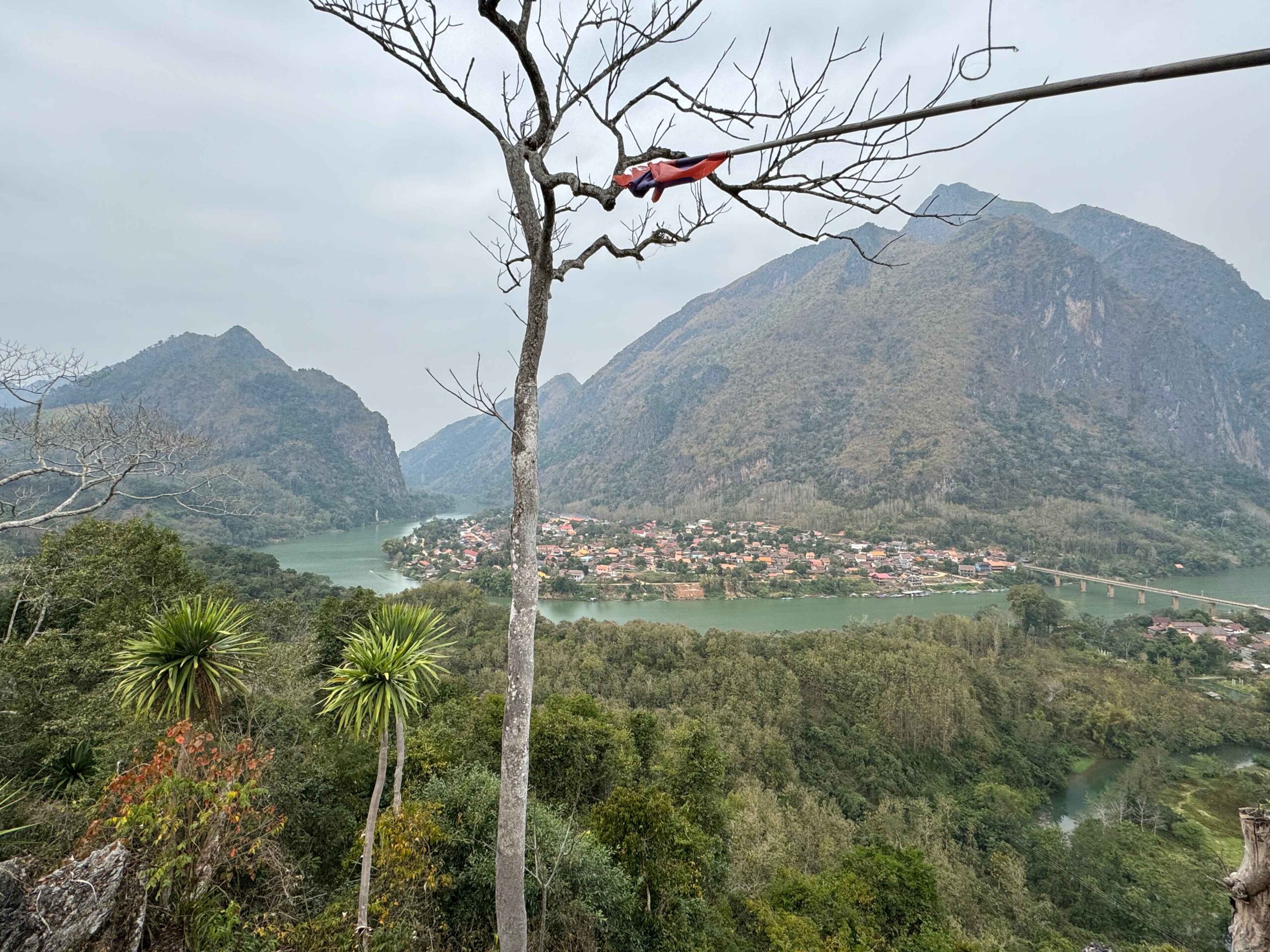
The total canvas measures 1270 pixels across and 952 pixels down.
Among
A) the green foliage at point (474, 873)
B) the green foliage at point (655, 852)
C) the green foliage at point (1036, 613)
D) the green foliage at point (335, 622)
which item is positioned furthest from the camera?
the green foliage at point (1036, 613)

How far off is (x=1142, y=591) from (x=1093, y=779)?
86.2 feet

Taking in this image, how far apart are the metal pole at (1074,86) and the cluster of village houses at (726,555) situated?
107ft

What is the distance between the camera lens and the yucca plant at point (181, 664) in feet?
11.5

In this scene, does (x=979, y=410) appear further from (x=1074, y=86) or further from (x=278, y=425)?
(x=278, y=425)

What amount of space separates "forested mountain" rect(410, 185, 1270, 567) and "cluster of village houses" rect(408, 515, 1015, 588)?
23.3 ft

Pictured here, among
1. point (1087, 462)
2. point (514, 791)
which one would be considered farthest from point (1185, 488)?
point (514, 791)

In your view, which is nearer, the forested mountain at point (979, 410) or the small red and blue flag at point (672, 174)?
the small red and blue flag at point (672, 174)

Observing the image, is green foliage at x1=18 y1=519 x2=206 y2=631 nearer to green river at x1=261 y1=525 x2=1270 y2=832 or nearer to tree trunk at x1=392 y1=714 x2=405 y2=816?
tree trunk at x1=392 y1=714 x2=405 y2=816

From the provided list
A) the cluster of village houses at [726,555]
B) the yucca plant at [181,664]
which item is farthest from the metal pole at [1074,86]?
the cluster of village houses at [726,555]

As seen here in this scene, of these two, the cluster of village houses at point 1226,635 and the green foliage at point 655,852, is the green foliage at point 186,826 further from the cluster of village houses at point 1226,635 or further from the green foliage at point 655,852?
the cluster of village houses at point 1226,635

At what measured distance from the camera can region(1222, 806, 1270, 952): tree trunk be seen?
1.12 meters

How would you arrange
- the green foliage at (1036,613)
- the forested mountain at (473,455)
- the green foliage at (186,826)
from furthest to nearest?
the forested mountain at (473,455) < the green foliage at (1036,613) < the green foliage at (186,826)

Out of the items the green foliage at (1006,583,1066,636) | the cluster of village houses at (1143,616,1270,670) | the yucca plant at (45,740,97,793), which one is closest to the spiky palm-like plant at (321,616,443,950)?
the yucca plant at (45,740,97,793)

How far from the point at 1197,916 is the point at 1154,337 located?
356ft
